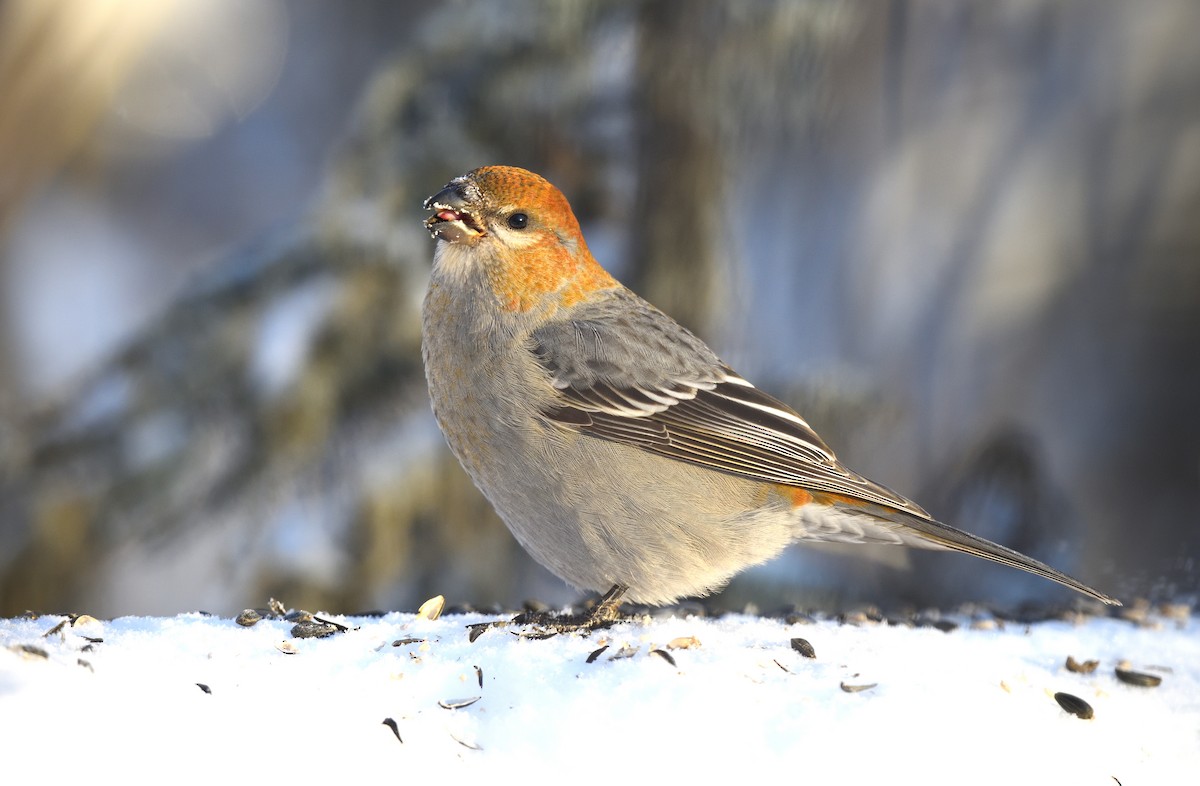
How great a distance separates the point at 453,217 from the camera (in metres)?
3.36

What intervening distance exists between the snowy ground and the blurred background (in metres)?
1.91

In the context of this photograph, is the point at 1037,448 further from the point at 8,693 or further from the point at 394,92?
the point at 8,693

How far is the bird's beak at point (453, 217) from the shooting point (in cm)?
332

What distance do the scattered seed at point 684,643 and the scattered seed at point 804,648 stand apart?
29 cm

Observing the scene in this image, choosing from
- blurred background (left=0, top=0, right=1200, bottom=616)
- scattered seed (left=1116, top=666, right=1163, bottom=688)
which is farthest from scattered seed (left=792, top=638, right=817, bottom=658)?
blurred background (left=0, top=0, right=1200, bottom=616)

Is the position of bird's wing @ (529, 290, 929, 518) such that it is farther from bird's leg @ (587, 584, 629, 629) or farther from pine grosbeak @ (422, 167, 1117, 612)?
bird's leg @ (587, 584, 629, 629)

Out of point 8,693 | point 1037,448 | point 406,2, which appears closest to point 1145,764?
point 8,693

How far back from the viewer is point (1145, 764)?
2.67m

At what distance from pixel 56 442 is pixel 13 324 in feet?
12.4

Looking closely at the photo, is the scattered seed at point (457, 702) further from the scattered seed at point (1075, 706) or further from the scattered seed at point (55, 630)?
the scattered seed at point (1075, 706)

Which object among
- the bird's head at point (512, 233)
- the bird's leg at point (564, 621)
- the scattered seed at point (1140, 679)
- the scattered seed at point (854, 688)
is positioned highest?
the bird's head at point (512, 233)

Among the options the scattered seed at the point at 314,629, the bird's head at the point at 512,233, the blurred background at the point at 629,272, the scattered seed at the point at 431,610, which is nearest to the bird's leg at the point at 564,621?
the scattered seed at the point at 431,610

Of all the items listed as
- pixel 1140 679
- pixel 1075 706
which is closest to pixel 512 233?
pixel 1075 706

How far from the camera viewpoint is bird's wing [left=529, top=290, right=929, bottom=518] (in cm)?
334
